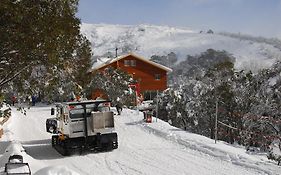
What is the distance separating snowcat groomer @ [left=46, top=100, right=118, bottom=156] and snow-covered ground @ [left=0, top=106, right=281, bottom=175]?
0.40m

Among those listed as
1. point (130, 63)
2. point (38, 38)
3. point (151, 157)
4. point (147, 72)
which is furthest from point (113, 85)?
point (38, 38)

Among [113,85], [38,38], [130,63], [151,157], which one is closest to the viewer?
[38,38]

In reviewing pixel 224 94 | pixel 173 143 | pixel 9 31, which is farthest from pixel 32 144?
pixel 224 94

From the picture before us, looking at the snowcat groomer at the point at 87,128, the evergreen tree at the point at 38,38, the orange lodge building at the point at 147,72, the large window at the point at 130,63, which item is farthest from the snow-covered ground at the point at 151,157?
the large window at the point at 130,63

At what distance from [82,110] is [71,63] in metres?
2.00

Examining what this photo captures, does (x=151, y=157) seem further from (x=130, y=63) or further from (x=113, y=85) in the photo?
(x=130, y=63)

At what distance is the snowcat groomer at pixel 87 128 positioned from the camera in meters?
16.5

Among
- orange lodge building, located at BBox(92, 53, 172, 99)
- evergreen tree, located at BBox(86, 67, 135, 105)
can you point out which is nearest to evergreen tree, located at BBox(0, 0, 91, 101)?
evergreen tree, located at BBox(86, 67, 135, 105)

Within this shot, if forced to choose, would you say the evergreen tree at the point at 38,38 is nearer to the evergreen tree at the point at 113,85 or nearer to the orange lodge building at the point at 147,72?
the evergreen tree at the point at 113,85

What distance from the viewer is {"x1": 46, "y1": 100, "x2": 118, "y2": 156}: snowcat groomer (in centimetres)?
1653

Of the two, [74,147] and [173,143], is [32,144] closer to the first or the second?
[74,147]

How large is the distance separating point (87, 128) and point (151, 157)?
3.21m

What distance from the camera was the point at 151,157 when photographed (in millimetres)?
15008

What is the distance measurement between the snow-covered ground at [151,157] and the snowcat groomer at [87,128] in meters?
0.40
